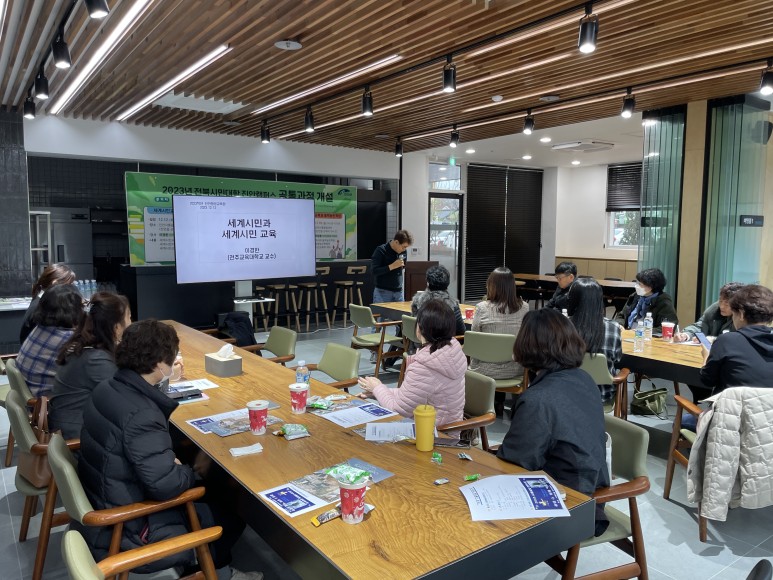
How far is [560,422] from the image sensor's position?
1881 mm

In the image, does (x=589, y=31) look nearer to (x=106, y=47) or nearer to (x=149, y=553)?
(x=106, y=47)

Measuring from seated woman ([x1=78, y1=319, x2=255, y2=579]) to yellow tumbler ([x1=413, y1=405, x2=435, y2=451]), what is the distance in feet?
2.74

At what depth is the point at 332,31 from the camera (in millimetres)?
4242

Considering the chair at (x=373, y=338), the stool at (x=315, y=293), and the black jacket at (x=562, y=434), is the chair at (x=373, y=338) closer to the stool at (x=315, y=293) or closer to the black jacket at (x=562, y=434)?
the stool at (x=315, y=293)

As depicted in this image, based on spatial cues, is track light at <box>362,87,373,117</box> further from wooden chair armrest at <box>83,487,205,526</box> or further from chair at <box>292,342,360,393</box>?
wooden chair armrest at <box>83,487,205,526</box>

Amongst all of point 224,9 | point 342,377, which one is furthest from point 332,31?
point 342,377

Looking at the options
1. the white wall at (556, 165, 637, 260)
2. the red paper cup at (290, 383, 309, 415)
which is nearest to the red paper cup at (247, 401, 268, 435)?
the red paper cup at (290, 383, 309, 415)

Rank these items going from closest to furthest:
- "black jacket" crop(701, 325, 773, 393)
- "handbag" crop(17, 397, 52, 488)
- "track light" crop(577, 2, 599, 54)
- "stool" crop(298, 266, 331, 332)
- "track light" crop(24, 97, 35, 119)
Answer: "handbag" crop(17, 397, 52, 488) < "black jacket" crop(701, 325, 773, 393) < "track light" crop(577, 2, 599, 54) < "track light" crop(24, 97, 35, 119) < "stool" crop(298, 266, 331, 332)

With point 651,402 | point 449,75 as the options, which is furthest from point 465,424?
point 449,75

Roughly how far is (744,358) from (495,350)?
1.66 m

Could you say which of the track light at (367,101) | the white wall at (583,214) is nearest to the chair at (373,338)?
the track light at (367,101)

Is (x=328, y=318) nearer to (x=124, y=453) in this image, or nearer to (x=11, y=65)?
(x=11, y=65)

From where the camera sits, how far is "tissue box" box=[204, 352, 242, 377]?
323 centimetres

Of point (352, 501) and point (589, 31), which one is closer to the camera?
point (352, 501)
